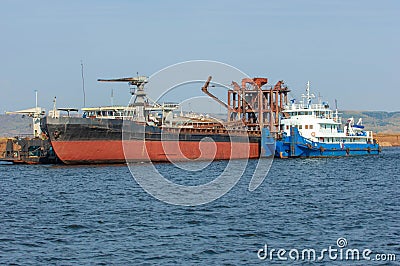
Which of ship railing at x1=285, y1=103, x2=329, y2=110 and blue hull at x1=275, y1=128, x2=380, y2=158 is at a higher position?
ship railing at x1=285, y1=103, x2=329, y2=110

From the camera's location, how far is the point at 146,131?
48594 mm

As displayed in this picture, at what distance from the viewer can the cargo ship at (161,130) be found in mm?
45406

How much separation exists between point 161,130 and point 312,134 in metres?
16.4

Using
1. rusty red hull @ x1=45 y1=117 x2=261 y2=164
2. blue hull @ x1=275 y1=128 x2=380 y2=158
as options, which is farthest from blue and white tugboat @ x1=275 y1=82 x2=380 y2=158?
rusty red hull @ x1=45 y1=117 x2=261 y2=164

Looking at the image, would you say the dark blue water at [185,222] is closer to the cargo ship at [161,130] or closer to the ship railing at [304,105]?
the cargo ship at [161,130]

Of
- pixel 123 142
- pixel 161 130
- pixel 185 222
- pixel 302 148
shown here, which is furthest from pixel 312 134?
pixel 185 222

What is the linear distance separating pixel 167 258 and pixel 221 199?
11447 mm

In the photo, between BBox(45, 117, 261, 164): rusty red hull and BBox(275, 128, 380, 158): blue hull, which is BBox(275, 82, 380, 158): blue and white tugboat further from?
BBox(45, 117, 261, 164): rusty red hull

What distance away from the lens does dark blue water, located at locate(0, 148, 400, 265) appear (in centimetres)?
1733

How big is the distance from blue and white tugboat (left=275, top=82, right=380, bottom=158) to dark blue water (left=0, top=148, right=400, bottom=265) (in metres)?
23.0

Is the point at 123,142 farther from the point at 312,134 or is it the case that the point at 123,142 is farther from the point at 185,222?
the point at 185,222

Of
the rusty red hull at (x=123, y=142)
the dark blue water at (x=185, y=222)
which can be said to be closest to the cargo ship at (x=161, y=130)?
the rusty red hull at (x=123, y=142)

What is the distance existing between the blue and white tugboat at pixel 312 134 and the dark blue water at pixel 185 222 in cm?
2304

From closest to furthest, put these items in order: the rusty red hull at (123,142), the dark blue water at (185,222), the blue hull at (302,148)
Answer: the dark blue water at (185,222)
the rusty red hull at (123,142)
the blue hull at (302,148)
